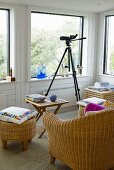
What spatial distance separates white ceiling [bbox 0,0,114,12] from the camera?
432cm

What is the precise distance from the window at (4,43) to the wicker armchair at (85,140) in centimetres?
220

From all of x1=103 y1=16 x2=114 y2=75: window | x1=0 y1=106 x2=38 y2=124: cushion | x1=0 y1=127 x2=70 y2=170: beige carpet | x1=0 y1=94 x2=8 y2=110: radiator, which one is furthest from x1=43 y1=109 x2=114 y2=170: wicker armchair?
x1=103 y1=16 x2=114 y2=75: window

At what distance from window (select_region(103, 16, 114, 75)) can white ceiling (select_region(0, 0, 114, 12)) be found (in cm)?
40

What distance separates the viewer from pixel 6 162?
3.10 m

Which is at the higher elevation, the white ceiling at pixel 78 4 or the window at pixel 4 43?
the white ceiling at pixel 78 4

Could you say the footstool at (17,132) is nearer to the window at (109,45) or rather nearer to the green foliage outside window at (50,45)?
the green foliage outside window at (50,45)

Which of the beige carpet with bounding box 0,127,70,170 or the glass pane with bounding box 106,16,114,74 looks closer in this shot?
the beige carpet with bounding box 0,127,70,170

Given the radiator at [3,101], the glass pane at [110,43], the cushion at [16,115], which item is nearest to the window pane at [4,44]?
the radiator at [3,101]

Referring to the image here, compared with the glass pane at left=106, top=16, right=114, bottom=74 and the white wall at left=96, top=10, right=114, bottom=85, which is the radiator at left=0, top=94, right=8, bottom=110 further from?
the glass pane at left=106, top=16, right=114, bottom=74

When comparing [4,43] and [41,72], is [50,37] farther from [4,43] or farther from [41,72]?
[4,43]

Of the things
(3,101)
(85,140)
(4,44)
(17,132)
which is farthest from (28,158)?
(4,44)

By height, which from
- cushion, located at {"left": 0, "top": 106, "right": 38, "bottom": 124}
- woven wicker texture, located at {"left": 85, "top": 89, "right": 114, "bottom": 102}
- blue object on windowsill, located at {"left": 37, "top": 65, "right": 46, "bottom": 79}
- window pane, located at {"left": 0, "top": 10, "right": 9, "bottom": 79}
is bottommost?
cushion, located at {"left": 0, "top": 106, "right": 38, "bottom": 124}

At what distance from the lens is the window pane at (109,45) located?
216 inches

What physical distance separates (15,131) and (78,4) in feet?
8.25
